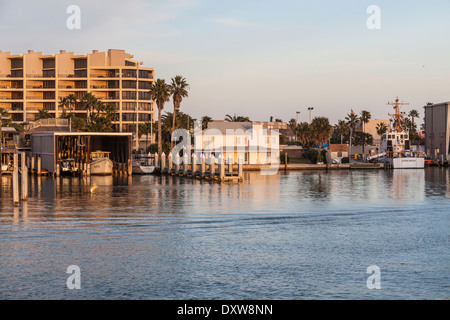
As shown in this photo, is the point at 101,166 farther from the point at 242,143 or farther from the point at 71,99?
the point at 71,99

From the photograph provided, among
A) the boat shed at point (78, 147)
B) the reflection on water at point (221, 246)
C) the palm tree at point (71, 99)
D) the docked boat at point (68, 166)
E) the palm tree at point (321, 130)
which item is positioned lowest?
the reflection on water at point (221, 246)

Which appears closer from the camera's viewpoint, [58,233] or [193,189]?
[58,233]

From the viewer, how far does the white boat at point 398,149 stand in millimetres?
111438

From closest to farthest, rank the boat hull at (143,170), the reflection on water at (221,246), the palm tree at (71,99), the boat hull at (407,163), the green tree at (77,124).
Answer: the reflection on water at (221,246) → the boat hull at (143,170) → the boat hull at (407,163) → the green tree at (77,124) → the palm tree at (71,99)

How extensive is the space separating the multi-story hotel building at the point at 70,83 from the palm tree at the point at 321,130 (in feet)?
140

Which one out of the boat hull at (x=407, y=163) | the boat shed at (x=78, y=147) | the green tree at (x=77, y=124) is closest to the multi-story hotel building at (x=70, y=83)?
the green tree at (x=77, y=124)

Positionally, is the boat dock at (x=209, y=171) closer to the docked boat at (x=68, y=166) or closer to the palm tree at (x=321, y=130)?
the docked boat at (x=68, y=166)

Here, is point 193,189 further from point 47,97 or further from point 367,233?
point 47,97

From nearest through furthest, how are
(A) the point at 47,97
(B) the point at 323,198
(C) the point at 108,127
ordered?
(B) the point at 323,198 < (C) the point at 108,127 < (A) the point at 47,97

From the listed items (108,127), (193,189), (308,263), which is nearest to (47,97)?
(108,127)

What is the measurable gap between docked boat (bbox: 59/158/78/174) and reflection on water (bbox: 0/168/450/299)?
1061 inches
